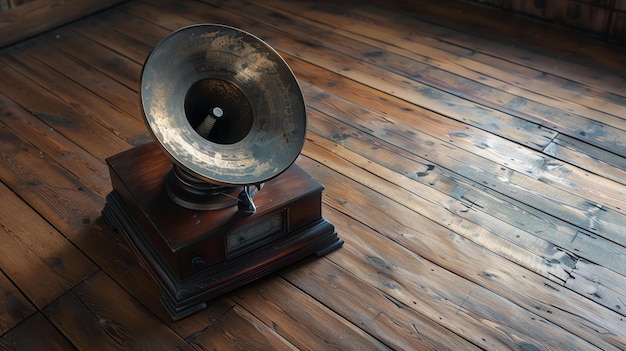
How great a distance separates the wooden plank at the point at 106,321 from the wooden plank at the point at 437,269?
0.53 metres

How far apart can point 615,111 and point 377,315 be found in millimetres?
1304

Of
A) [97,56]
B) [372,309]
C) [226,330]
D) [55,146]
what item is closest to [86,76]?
[97,56]

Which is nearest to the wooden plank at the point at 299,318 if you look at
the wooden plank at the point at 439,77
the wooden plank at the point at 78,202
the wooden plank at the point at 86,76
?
the wooden plank at the point at 78,202

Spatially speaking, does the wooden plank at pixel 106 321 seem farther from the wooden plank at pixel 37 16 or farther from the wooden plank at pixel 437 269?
the wooden plank at pixel 37 16

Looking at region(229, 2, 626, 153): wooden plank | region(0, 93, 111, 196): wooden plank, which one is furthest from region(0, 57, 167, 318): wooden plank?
region(229, 2, 626, 153): wooden plank

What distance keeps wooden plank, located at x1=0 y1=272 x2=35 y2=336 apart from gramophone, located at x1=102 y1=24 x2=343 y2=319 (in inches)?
12.7

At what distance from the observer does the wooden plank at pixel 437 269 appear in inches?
70.1

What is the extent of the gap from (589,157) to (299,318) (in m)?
1.16

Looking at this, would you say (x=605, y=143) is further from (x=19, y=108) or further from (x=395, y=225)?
(x=19, y=108)

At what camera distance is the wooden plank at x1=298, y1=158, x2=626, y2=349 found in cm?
178

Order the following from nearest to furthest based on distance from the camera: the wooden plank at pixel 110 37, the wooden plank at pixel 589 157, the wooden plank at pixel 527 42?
1. the wooden plank at pixel 589 157
2. the wooden plank at pixel 527 42
3. the wooden plank at pixel 110 37

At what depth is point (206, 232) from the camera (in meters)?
1.76

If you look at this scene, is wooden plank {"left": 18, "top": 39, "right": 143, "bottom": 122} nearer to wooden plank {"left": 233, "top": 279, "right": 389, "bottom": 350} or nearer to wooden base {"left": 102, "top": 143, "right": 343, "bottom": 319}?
wooden base {"left": 102, "top": 143, "right": 343, "bottom": 319}

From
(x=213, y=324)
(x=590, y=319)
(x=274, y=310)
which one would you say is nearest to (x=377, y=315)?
(x=274, y=310)
